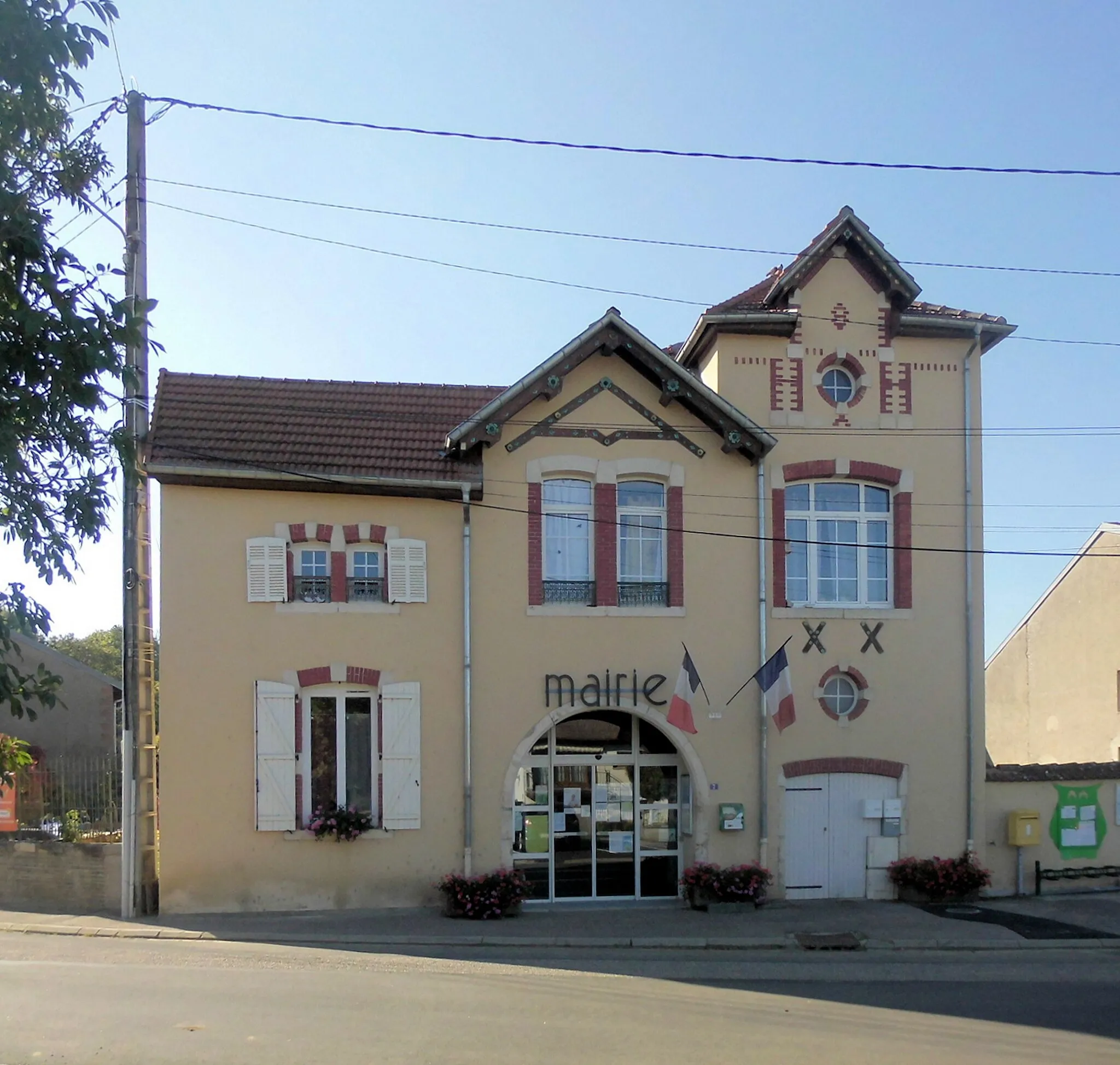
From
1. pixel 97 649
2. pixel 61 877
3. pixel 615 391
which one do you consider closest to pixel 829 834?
pixel 615 391

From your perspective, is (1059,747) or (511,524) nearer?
(511,524)

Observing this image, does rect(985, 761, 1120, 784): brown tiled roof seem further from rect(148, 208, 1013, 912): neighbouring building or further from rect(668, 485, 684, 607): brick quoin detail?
rect(668, 485, 684, 607): brick quoin detail

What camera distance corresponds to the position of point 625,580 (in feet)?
53.4

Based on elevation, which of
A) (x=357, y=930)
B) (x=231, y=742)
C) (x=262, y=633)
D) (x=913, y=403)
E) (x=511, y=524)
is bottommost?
(x=357, y=930)

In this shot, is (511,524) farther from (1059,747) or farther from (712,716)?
(1059,747)

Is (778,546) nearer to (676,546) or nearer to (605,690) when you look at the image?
(676,546)

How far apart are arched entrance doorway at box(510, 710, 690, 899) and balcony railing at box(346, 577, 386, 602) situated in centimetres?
296

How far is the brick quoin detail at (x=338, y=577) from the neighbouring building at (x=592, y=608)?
5 cm

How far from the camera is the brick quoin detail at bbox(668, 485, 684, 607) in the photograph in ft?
53.4

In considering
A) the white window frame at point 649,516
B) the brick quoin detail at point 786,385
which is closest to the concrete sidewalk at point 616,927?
the white window frame at point 649,516

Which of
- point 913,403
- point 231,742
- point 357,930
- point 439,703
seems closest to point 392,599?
point 439,703

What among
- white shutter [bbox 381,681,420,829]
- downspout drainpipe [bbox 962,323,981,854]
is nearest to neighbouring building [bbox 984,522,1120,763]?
downspout drainpipe [bbox 962,323,981,854]

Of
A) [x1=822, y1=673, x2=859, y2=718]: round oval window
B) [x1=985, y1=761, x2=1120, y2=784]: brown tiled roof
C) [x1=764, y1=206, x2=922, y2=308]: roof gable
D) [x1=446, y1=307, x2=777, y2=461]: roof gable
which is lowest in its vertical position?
[x1=985, y1=761, x2=1120, y2=784]: brown tiled roof

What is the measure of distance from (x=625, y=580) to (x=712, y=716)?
2215mm
